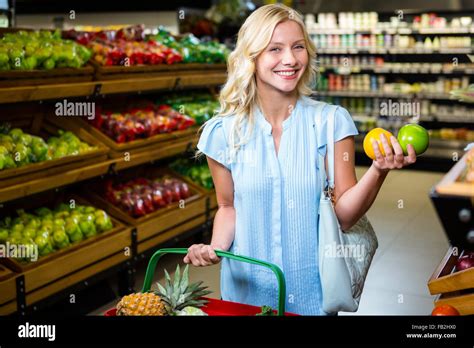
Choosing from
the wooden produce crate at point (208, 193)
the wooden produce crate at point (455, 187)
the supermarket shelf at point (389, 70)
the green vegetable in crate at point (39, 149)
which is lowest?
the wooden produce crate at point (208, 193)

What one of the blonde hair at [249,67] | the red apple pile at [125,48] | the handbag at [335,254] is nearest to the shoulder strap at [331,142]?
the handbag at [335,254]

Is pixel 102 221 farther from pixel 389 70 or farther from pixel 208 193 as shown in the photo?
pixel 389 70

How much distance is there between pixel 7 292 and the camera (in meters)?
3.33

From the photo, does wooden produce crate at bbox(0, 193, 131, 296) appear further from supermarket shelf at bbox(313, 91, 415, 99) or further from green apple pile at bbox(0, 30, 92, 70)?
supermarket shelf at bbox(313, 91, 415, 99)

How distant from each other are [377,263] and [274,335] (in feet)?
→ 12.2

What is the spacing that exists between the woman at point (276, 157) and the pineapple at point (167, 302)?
347 mm

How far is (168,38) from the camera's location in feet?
18.5

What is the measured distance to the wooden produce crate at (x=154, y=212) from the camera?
4.49 m

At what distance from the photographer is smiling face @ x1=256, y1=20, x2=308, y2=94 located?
189 centimetres

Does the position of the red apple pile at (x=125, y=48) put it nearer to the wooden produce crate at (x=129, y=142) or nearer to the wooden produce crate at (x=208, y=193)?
the wooden produce crate at (x=129, y=142)

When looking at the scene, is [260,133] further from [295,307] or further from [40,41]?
[40,41]

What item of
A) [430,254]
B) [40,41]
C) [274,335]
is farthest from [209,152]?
[430,254]

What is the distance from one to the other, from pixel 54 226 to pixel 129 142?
993mm

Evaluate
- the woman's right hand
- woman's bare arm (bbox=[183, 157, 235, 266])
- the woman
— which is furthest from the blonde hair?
the woman's right hand
